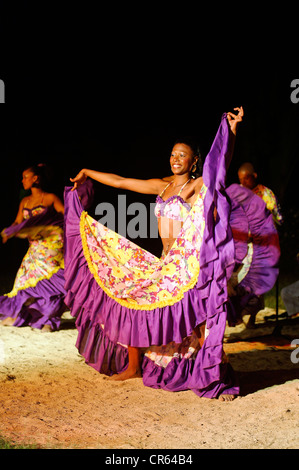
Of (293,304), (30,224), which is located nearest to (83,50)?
(30,224)

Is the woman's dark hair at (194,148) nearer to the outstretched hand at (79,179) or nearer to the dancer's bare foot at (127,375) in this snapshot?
the outstretched hand at (79,179)

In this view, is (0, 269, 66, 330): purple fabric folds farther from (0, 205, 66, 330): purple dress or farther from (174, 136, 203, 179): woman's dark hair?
(174, 136, 203, 179): woman's dark hair

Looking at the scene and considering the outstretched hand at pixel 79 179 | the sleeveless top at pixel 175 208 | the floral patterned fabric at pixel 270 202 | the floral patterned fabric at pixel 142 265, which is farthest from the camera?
the floral patterned fabric at pixel 270 202

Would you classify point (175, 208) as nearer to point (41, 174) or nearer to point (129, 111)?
point (41, 174)

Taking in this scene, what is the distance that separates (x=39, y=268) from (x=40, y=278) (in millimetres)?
128

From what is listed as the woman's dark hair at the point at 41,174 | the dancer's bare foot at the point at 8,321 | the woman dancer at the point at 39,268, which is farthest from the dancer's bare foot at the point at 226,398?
the woman's dark hair at the point at 41,174

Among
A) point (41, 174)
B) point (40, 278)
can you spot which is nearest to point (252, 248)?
point (40, 278)

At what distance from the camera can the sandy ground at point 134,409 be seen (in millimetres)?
3486

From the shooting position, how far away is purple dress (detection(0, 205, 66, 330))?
22.2ft

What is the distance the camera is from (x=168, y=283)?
4527mm

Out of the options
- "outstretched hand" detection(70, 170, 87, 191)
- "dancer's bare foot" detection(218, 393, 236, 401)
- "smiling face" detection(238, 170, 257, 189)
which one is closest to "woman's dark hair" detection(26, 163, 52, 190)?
"outstretched hand" detection(70, 170, 87, 191)

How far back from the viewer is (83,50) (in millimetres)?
12875

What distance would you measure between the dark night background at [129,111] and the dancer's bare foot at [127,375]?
7.97 metres

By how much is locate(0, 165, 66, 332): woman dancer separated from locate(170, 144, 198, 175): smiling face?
260cm
